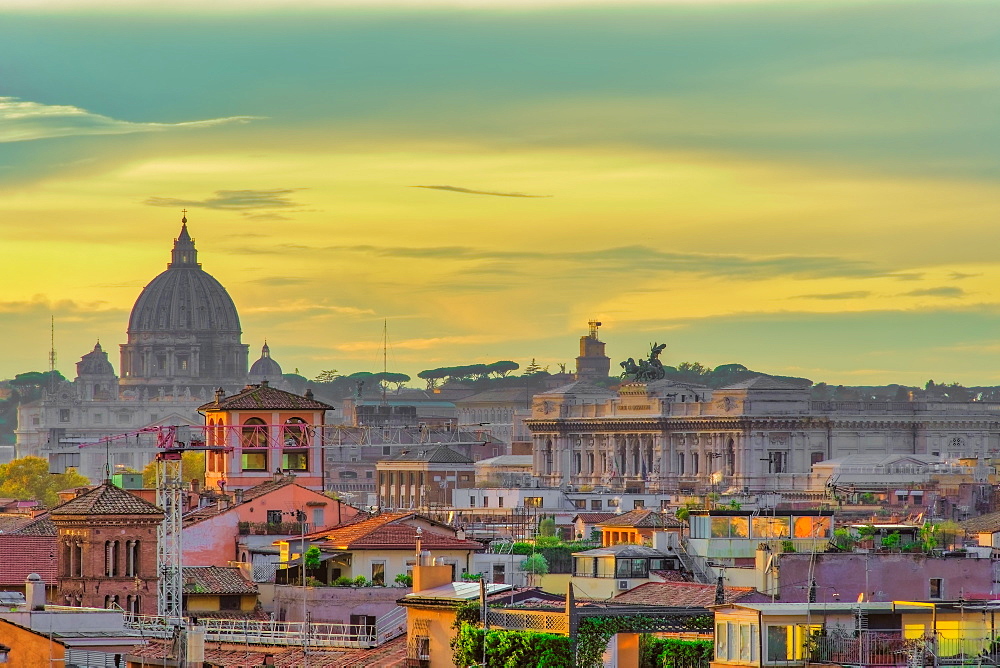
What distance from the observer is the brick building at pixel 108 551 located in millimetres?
68750

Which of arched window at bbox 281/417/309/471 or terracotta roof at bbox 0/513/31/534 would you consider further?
arched window at bbox 281/417/309/471

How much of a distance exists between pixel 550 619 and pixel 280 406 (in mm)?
42171

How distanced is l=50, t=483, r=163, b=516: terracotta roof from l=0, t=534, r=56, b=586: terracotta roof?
2366 millimetres

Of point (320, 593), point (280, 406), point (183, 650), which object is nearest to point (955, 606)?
point (183, 650)

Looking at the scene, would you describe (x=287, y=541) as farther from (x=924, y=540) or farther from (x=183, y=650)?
(x=183, y=650)

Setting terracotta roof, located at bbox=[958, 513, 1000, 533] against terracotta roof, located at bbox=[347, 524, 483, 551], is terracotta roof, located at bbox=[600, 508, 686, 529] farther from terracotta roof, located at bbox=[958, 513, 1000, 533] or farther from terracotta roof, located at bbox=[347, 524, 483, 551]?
terracotta roof, located at bbox=[347, 524, 483, 551]

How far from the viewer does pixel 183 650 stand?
47.9 m

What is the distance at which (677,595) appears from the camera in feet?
191

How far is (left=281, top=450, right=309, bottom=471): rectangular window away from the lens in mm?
90000

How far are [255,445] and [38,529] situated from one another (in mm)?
14448

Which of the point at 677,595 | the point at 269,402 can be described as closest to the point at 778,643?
the point at 677,595

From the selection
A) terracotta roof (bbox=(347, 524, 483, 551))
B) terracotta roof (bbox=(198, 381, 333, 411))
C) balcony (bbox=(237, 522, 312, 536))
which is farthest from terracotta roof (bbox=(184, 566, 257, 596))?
terracotta roof (bbox=(198, 381, 333, 411))

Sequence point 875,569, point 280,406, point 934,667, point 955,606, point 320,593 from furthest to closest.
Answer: point 280,406 → point 320,593 → point 875,569 → point 955,606 → point 934,667

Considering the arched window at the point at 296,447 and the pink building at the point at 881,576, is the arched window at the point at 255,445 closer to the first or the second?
the arched window at the point at 296,447
